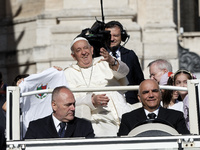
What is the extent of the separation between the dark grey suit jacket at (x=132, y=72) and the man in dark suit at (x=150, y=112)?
6.41 feet

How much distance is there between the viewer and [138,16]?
49.0 feet

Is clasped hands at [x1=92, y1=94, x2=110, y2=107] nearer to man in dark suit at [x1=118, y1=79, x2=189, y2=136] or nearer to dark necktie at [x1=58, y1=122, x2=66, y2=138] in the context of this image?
man in dark suit at [x1=118, y1=79, x2=189, y2=136]

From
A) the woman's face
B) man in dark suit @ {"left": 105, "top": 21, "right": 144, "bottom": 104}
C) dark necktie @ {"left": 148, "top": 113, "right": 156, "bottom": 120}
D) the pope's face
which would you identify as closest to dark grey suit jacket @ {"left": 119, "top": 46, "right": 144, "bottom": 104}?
man in dark suit @ {"left": 105, "top": 21, "right": 144, "bottom": 104}

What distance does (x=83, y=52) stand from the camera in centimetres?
798

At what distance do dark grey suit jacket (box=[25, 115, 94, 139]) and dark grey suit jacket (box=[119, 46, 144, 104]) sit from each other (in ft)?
6.63

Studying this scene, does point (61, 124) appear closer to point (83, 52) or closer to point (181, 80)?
point (83, 52)

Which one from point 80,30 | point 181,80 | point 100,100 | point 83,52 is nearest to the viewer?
point 100,100

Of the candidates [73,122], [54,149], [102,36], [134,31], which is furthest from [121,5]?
[54,149]

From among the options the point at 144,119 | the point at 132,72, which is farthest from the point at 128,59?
the point at 144,119

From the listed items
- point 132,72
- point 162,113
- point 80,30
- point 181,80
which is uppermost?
point 80,30

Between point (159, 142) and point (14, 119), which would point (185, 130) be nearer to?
point (159, 142)

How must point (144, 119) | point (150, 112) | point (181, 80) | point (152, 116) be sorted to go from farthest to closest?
point (181, 80) → point (150, 112) → point (144, 119) → point (152, 116)

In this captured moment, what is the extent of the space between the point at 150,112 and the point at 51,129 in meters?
0.88

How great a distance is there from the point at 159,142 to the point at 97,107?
2248 millimetres
